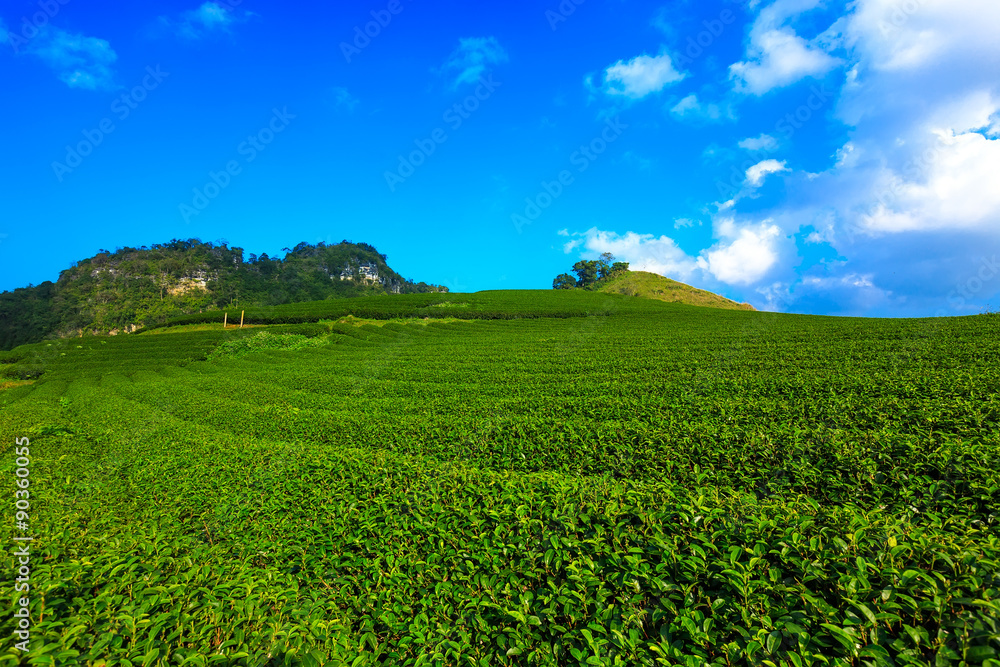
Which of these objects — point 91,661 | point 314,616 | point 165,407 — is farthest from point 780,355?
point 165,407

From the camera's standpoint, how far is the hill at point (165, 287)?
10525cm

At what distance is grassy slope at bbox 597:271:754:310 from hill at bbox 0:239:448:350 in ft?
278

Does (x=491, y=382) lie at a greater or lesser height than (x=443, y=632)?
greater

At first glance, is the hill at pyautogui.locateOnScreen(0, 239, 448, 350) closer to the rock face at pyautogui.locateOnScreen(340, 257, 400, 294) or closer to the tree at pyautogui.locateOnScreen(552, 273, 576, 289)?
the rock face at pyautogui.locateOnScreen(340, 257, 400, 294)

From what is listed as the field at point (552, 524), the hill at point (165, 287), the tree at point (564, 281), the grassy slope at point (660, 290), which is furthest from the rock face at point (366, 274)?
the field at point (552, 524)

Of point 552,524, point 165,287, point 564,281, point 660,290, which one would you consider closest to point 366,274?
point 165,287

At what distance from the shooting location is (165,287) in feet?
399

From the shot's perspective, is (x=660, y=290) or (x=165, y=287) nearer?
(x=660, y=290)

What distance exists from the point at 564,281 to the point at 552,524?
134870mm

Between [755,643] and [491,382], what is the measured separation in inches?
695

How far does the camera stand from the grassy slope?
111069 millimetres

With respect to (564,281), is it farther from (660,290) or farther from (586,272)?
(660,290)

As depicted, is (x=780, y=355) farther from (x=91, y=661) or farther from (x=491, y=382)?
(x=91, y=661)

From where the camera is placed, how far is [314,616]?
15.1 feet
